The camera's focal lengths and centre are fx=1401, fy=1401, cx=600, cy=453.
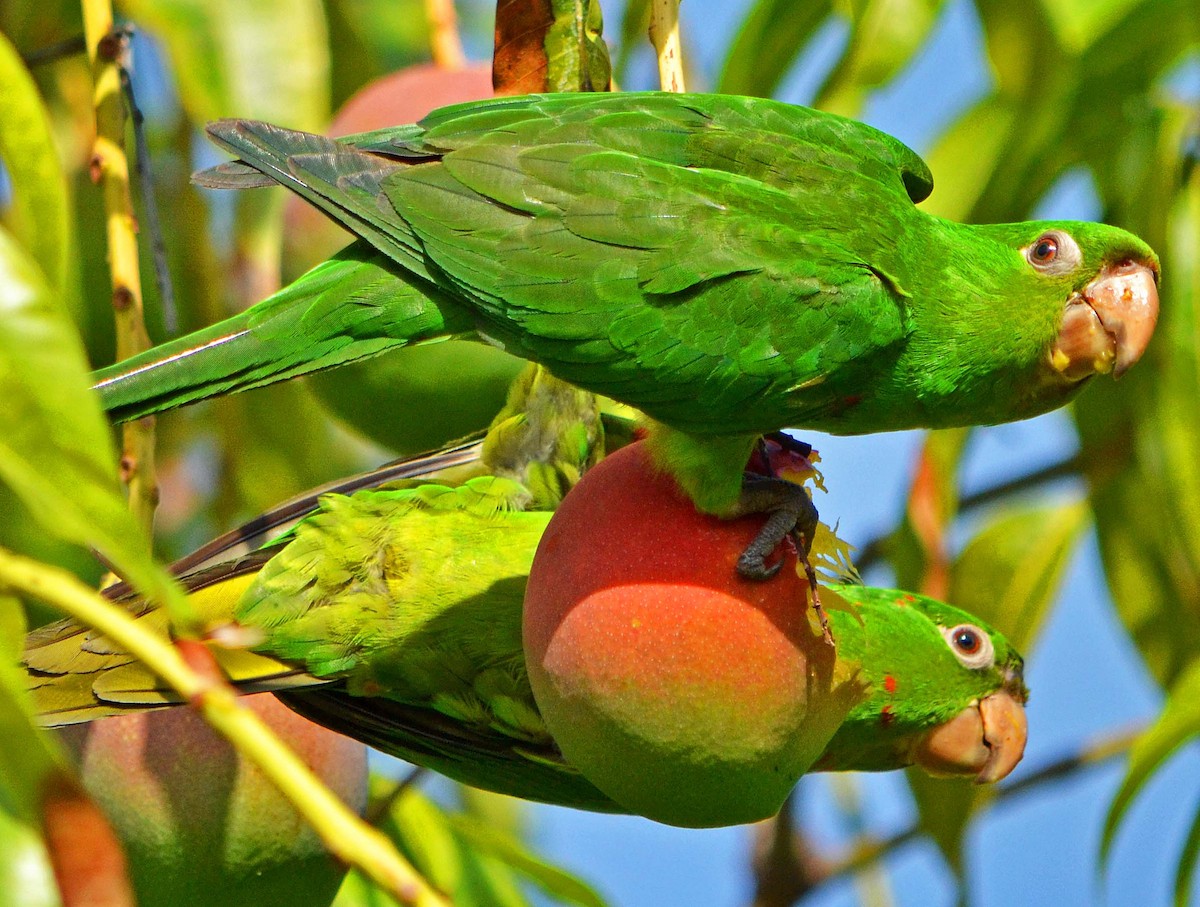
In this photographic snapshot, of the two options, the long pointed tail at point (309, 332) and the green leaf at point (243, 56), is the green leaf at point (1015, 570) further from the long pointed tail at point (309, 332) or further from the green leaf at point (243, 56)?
the green leaf at point (243, 56)

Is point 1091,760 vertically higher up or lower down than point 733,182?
lower down

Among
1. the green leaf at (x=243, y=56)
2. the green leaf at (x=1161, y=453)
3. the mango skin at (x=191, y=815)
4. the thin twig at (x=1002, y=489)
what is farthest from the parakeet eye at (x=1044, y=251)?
the mango skin at (x=191, y=815)

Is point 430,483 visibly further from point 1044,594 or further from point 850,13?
point 1044,594

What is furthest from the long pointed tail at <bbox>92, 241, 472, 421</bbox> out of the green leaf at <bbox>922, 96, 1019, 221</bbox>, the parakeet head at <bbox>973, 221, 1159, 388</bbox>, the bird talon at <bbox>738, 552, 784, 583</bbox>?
the green leaf at <bbox>922, 96, 1019, 221</bbox>

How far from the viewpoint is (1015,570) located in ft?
10.6

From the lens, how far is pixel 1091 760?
10.8 feet

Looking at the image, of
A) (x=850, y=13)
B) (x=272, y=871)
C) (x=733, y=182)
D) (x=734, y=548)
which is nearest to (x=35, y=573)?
(x=734, y=548)

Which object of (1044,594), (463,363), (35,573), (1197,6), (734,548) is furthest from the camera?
(1044,594)

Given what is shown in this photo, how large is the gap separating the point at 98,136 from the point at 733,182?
37.4 inches

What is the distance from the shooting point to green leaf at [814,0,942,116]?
2805 millimetres

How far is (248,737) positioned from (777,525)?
97cm

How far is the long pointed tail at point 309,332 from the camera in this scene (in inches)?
74.3

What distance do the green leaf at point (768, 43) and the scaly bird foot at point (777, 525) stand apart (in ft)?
4.10

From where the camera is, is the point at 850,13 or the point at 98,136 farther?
the point at 850,13
